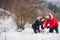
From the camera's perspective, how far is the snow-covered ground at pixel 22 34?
34.2 feet

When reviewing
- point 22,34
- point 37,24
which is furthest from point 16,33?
point 37,24

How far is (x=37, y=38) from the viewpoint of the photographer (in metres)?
10.2

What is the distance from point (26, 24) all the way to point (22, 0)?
5.43 ft

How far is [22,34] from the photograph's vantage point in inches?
457

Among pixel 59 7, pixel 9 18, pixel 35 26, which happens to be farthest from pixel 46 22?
pixel 59 7

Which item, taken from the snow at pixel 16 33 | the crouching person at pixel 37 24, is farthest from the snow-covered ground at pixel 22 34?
the crouching person at pixel 37 24

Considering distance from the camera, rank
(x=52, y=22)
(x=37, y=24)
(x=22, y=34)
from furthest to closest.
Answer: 1. (x=37, y=24)
2. (x=52, y=22)
3. (x=22, y=34)

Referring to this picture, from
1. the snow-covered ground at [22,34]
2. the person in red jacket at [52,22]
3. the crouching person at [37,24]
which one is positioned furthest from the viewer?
the crouching person at [37,24]

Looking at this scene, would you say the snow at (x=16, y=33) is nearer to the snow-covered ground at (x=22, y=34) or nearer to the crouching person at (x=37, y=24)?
the snow-covered ground at (x=22, y=34)

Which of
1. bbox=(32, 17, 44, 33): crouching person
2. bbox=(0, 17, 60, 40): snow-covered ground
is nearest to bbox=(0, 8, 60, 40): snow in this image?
bbox=(0, 17, 60, 40): snow-covered ground

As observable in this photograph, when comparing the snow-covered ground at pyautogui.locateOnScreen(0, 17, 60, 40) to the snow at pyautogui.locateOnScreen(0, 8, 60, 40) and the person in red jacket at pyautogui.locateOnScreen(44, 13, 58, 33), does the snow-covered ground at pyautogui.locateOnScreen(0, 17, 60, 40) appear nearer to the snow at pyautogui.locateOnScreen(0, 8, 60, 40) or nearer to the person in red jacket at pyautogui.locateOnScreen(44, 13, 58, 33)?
the snow at pyautogui.locateOnScreen(0, 8, 60, 40)

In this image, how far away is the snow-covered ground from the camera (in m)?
10.4

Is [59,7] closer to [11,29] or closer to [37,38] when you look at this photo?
[11,29]

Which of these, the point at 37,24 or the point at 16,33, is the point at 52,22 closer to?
the point at 37,24
